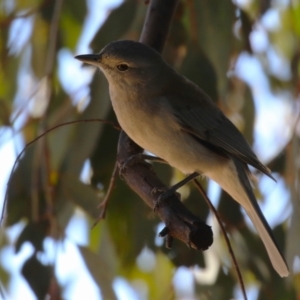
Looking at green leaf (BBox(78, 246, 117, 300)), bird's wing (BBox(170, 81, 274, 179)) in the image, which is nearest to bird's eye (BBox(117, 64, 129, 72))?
bird's wing (BBox(170, 81, 274, 179))

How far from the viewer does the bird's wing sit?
217 cm

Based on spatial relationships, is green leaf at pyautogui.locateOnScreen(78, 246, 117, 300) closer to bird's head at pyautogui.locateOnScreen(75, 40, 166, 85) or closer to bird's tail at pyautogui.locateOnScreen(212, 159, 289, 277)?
bird's tail at pyautogui.locateOnScreen(212, 159, 289, 277)

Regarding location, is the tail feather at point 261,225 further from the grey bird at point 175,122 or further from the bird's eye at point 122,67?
the bird's eye at point 122,67

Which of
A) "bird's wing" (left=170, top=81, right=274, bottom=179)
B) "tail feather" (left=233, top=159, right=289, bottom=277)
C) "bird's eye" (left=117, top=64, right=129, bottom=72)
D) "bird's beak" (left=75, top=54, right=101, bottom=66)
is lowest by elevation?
"tail feather" (left=233, top=159, right=289, bottom=277)

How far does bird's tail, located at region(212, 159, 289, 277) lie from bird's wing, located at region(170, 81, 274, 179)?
0.18 ft

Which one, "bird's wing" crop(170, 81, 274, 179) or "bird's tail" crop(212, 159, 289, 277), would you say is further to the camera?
"bird's wing" crop(170, 81, 274, 179)

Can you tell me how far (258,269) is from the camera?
2.49 m

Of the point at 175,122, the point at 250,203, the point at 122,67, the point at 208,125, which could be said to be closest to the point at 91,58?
the point at 122,67

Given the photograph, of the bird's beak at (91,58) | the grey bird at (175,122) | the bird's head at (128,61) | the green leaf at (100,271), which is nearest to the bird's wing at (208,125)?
the grey bird at (175,122)

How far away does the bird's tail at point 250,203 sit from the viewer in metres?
1.95

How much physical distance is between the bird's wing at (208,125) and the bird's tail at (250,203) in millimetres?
54

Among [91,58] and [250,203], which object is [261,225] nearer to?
[250,203]

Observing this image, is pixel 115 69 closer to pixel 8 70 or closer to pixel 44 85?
pixel 44 85

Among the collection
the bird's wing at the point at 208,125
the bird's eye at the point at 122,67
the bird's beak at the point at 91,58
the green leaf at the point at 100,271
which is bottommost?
the green leaf at the point at 100,271
